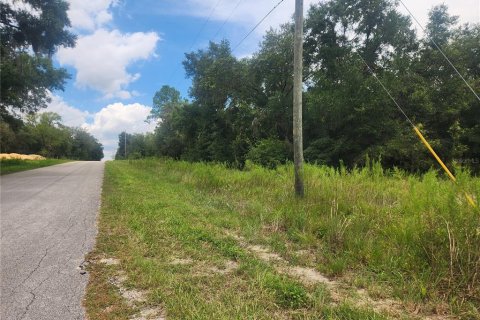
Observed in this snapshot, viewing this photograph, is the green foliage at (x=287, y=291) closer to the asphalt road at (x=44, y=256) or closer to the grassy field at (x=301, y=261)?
the grassy field at (x=301, y=261)

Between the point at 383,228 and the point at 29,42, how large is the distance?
22.8 metres

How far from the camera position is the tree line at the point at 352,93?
23844 mm

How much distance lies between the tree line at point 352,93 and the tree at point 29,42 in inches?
519

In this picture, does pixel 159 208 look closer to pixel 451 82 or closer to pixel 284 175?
pixel 284 175

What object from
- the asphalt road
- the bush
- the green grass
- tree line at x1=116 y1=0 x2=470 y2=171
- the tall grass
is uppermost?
tree line at x1=116 y1=0 x2=470 y2=171

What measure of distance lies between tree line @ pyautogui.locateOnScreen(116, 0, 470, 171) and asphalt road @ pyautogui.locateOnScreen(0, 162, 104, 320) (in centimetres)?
1214

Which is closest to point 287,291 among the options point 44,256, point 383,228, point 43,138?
point 383,228

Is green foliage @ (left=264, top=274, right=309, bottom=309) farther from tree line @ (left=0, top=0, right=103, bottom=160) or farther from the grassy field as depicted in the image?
tree line @ (left=0, top=0, right=103, bottom=160)

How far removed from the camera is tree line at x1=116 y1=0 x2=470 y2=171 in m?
23.8

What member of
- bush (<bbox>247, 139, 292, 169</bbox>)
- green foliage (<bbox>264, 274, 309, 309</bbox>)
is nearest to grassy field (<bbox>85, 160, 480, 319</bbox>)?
green foliage (<bbox>264, 274, 309, 309</bbox>)

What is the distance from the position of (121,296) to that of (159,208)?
4.70 m

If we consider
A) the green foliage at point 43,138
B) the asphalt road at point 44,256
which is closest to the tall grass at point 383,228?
the asphalt road at point 44,256

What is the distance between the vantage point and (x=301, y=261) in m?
4.80

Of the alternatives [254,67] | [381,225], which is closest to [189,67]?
[254,67]
